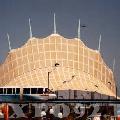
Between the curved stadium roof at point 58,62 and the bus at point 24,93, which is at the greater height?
the curved stadium roof at point 58,62

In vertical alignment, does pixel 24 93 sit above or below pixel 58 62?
below

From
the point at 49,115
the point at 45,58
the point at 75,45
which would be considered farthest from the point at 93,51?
the point at 49,115

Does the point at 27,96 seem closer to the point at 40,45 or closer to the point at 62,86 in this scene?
the point at 62,86

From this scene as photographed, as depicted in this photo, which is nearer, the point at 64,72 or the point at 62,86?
the point at 62,86

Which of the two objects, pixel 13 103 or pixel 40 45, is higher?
pixel 40 45

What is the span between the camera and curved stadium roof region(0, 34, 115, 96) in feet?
347

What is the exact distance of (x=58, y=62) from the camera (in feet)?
362

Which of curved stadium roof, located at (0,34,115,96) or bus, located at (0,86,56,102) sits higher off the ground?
curved stadium roof, located at (0,34,115,96)

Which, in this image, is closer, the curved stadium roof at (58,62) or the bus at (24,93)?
the bus at (24,93)

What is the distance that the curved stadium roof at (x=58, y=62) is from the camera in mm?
105812

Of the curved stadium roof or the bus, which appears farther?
the curved stadium roof

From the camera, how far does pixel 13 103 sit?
31047 millimetres

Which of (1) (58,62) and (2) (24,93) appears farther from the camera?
(1) (58,62)

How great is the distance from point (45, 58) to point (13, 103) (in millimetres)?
79340
